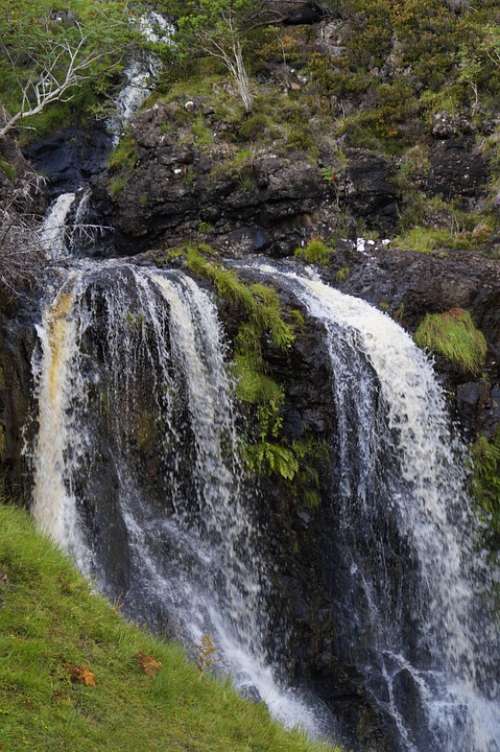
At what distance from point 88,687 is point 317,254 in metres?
11.3

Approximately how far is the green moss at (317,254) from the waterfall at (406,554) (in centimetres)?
324

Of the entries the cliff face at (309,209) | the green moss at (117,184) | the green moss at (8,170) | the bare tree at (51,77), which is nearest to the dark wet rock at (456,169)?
the cliff face at (309,209)

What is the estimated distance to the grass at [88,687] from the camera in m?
3.95

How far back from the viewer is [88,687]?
4.34 m

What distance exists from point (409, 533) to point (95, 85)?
56.1ft

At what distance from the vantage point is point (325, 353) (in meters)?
10.5

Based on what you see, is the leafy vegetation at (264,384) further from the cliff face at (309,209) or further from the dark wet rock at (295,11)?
the dark wet rock at (295,11)

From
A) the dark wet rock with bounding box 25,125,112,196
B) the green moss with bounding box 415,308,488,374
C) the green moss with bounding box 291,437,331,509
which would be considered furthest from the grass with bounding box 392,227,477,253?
the dark wet rock with bounding box 25,125,112,196

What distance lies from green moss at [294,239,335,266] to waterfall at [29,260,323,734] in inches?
176

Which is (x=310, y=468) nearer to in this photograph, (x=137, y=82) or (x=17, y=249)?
(x=17, y=249)

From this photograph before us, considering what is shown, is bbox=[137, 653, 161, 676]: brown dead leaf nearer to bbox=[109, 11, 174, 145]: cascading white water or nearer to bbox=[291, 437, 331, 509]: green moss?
bbox=[291, 437, 331, 509]: green moss

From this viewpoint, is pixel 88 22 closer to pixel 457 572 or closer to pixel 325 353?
pixel 325 353

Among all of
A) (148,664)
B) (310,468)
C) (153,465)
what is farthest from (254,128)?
(148,664)

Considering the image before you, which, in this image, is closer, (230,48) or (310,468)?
(310,468)
